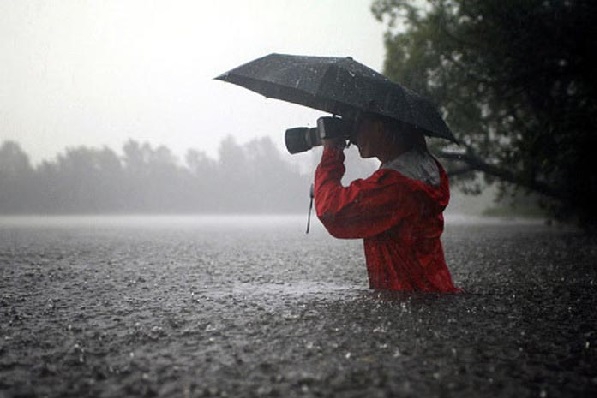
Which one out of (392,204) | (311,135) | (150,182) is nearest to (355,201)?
(392,204)

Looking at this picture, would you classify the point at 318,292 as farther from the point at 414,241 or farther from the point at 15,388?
the point at 15,388

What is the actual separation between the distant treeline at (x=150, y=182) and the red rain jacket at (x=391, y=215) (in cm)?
6186

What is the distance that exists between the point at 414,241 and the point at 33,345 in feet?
11.0

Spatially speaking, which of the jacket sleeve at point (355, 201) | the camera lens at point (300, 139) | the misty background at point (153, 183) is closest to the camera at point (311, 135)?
the camera lens at point (300, 139)

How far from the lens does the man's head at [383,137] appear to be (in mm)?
5293

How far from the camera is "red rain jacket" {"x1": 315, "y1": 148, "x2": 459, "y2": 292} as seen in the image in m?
4.93

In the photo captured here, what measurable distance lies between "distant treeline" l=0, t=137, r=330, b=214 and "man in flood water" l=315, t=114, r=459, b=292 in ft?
203

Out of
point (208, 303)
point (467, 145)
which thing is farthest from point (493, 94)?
point (208, 303)

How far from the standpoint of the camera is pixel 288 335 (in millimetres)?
4047

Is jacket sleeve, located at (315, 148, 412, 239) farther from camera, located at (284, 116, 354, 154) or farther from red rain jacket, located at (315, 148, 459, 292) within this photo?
camera, located at (284, 116, 354, 154)

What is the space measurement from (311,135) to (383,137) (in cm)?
72

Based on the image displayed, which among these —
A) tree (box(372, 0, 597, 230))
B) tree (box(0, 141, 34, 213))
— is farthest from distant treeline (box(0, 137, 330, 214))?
tree (box(372, 0, 597, 230))

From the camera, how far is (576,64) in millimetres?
15516

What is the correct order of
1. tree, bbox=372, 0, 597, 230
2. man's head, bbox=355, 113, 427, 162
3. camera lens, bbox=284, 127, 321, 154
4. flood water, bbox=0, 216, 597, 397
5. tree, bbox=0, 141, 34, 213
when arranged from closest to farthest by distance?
1. flood water, bbox=0, 216, 597, 397
2. camera lens, bbox=284, 127, 321, 154
3. man's head, bbox=355, 113, 427, 162
4. tree, bbox=372, 0, 597, 230
5. tree, bbox=0, 141, 34, 213
